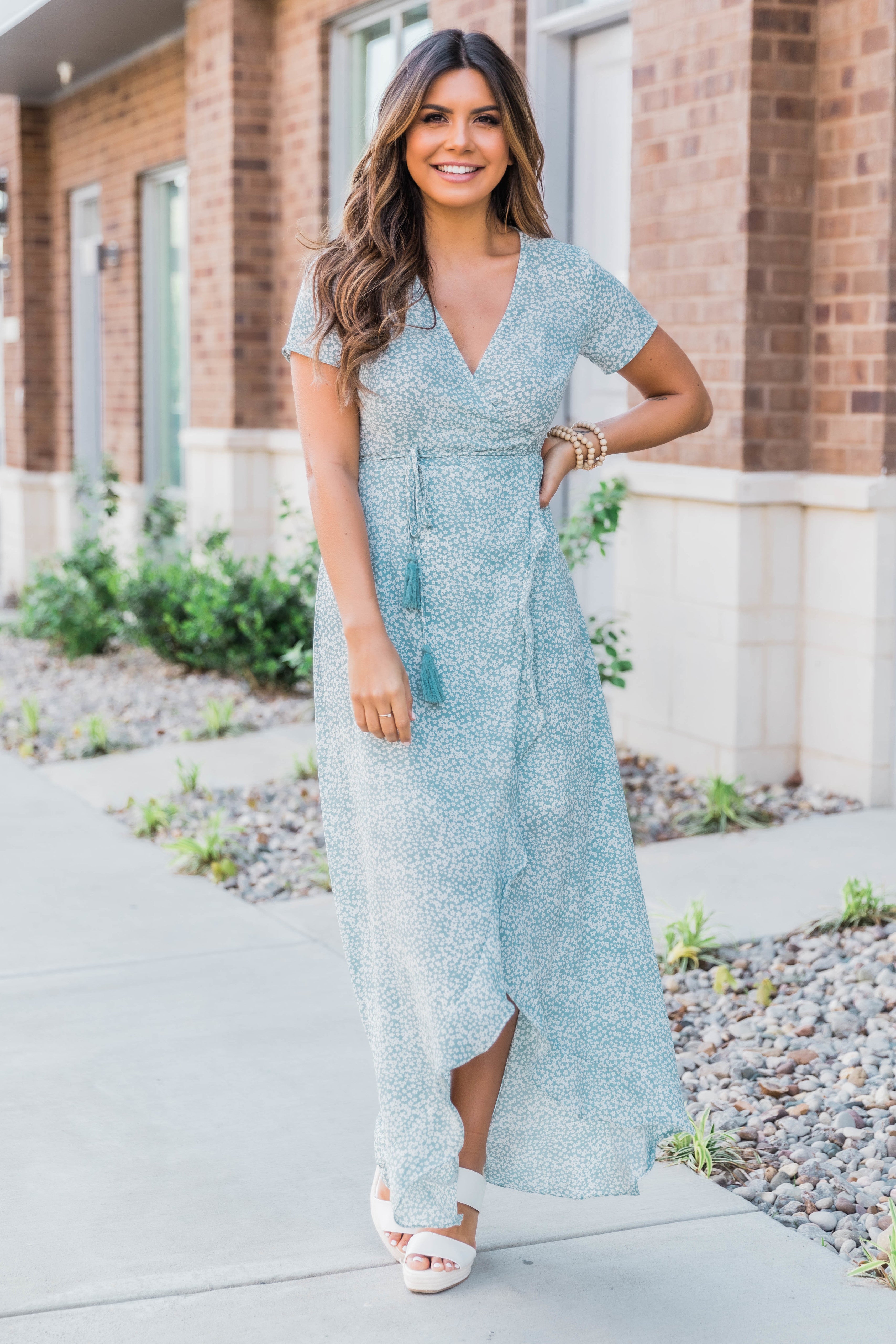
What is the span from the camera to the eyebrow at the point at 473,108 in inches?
96.2

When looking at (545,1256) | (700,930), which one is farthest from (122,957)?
(545,1256)

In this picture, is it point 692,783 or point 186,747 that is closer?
point 692,783

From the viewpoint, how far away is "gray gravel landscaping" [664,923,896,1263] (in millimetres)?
2902

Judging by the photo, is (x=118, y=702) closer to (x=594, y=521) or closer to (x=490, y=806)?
(x=594, y=521)

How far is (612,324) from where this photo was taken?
105 inches

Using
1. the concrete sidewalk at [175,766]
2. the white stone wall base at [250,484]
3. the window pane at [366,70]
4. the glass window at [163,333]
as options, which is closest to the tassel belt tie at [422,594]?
the concrete sidewalk at [175,766]

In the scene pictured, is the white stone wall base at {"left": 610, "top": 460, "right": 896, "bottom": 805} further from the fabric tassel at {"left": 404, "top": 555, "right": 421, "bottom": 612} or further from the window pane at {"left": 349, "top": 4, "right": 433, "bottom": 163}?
the window pane at {"left": 349, "top": 4, "right": 433, "bottom": 163}

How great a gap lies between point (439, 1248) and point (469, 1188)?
102 millimetres

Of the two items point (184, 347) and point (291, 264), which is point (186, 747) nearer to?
→ point (291, 264)

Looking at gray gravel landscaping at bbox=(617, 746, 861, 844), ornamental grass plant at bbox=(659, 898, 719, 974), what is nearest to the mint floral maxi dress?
ornamental grass plant at bbox=(659, 898, 719, 974)

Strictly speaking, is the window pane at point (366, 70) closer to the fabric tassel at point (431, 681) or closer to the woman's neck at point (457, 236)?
the woman's neck at point (457, 236)

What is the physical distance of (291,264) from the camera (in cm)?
928

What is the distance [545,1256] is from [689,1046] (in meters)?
0.99

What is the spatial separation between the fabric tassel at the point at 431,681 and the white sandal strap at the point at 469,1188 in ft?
2.42
